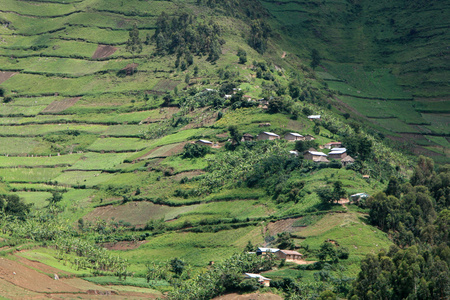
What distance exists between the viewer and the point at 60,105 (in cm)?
15950

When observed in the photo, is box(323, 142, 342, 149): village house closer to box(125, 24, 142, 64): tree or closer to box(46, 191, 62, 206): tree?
box(46, 191, 62, 206): tree

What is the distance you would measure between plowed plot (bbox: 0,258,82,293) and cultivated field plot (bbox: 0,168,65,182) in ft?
156

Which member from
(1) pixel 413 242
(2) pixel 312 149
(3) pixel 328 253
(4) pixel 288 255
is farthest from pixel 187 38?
(3) pixel 328 253

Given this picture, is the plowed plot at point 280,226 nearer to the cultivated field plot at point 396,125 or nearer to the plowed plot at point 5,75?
the cultivated field plot at point 396,125

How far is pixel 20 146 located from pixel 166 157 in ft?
123

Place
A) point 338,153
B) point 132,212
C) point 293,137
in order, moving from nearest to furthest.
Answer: point 132,212 < point 338,153 < point 293,137

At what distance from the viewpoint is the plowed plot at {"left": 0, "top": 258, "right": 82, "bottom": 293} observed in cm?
7169

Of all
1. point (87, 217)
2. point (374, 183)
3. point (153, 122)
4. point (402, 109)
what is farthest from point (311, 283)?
point (402, 109)

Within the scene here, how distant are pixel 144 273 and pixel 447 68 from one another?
414ft

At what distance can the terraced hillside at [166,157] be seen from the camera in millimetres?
86688

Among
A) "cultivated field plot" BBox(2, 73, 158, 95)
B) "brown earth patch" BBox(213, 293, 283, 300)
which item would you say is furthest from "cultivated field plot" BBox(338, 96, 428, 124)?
"brown earth patch" BBox(213, 293, 283, 300)

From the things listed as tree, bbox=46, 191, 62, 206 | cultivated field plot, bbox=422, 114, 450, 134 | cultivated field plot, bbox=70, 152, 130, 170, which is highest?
cultivated field plot, bbox=422, 114, 450, 134

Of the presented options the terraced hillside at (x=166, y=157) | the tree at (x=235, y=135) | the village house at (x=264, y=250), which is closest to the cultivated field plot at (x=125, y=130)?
the terraced hillside at (x=166, y=157)

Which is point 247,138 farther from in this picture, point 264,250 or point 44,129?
point 44,129
